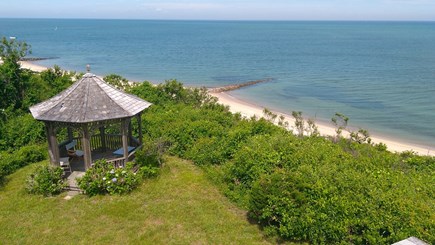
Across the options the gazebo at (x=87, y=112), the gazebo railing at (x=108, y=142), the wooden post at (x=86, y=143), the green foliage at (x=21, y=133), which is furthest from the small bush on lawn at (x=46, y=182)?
the green foliage at (x=21, y=133)

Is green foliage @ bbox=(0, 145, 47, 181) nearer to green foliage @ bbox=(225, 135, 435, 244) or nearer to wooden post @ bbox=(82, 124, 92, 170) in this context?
wooden post @ bbox=(82, 124, 92, 170)

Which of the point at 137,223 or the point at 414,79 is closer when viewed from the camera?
the point at 137,223

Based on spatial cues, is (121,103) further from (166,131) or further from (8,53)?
(8,53)

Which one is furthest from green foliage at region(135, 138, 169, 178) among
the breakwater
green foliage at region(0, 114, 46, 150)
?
the breakwater

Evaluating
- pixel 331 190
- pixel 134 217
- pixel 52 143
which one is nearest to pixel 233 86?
pixel 52 143

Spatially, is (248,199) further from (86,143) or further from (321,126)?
(321,126)

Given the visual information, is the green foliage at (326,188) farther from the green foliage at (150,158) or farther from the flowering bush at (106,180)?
the flowering bush at (106,180)

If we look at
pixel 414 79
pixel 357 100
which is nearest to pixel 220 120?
pixel 357 100
